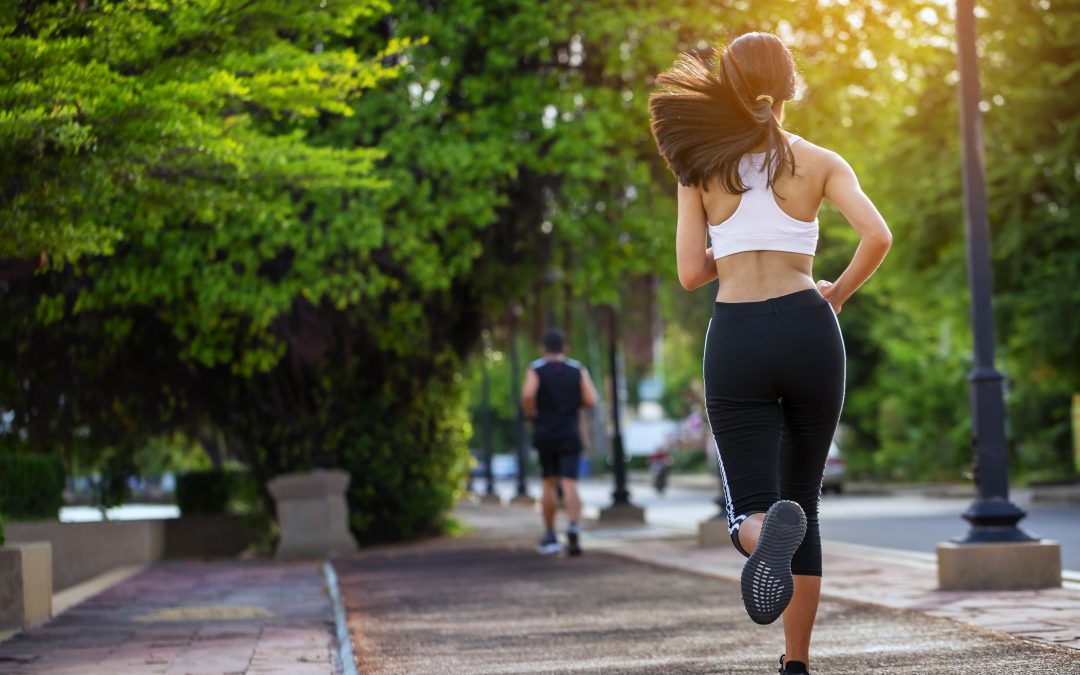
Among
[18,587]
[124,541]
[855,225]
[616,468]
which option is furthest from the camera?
[616,468]

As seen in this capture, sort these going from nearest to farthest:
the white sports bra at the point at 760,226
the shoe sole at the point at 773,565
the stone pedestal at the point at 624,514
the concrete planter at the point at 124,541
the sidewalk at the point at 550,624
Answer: the shoe sole at the point at 773,565
the white sports bra at the point at 760,226
the sidewalk at the point at 550,624
the concrete planter at the point at 124,541
the stone pedestal at the point at 624,514

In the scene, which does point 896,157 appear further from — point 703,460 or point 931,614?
point 703,460

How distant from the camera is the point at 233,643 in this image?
25.9 ft

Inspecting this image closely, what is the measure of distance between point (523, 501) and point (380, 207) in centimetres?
2151

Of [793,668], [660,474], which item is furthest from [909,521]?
[660,474]

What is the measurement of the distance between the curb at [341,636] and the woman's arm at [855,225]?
2.73 meters

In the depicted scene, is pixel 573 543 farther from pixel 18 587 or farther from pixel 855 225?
pixel 855 225

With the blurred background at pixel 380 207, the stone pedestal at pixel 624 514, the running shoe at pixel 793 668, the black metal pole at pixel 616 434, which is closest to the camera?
the running shoe at pixel 793 668

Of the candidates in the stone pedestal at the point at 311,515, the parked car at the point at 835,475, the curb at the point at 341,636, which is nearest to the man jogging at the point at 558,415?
the curb at the point at 341,636

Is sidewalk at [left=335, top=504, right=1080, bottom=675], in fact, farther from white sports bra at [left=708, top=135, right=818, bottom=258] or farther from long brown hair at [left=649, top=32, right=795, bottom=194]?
long brown hair at [left=649, top=32, right=795, bottom=194]

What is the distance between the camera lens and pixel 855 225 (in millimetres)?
4648

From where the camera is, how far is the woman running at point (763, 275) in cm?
445

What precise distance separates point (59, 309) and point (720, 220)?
10464mm

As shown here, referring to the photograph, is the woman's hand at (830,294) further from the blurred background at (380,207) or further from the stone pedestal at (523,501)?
the stone pedestal at (523,501)
